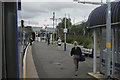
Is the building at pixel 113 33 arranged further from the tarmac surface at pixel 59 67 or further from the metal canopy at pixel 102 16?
the tarmac surface at pixel 59 67

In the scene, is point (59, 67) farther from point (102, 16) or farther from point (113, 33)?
point (102, 16)

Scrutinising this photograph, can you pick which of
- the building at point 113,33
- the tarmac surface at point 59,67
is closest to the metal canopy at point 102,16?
the building at point 113,33

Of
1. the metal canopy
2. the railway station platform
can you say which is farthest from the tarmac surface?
the metal canopy

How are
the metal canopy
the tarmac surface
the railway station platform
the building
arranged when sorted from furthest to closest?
the tarmac surface, the railway station platform, the building, the metal canopy

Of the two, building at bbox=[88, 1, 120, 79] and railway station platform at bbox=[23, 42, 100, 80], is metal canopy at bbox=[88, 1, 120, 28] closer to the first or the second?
building at bbox=[88, 1, 120, 79]

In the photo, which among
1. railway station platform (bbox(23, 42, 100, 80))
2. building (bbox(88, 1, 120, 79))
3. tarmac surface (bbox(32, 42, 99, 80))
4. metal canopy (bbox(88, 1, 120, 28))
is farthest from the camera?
tarmac surface (bbox(32, 42, 99, 80))

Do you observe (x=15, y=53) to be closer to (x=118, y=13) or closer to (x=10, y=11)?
(x=10, y=11)

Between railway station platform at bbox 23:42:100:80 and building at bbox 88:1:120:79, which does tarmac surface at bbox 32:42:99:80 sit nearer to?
railway station platform at bbox 23:42:100:80

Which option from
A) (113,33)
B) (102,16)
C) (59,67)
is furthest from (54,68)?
(102,16)

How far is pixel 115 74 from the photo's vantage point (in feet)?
21.1

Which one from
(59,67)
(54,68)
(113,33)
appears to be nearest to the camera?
(113,33)

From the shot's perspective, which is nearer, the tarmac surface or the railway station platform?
the railway station platform

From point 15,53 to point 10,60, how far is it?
0.49 feet

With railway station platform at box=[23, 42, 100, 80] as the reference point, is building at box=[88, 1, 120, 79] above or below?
above
